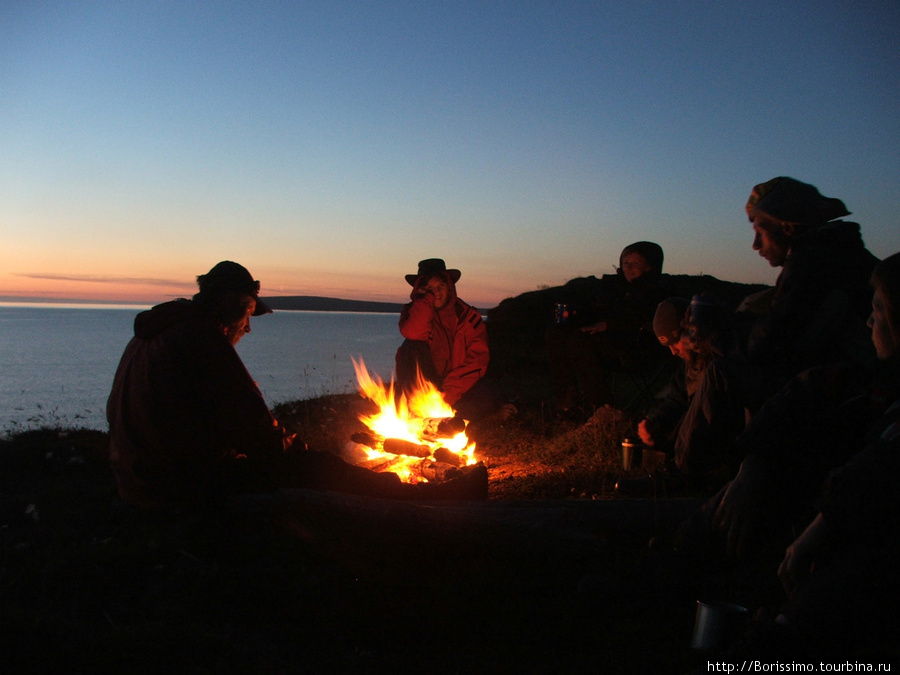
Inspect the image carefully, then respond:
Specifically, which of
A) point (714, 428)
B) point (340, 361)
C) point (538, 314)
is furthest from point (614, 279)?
point (538, 314)

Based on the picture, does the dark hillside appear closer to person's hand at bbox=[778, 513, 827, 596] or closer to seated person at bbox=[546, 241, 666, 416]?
seated person at bbox=[546, 241, 666, 416]

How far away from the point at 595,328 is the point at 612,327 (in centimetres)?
14

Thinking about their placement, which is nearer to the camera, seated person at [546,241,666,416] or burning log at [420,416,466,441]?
burning log at [420,416,466,441]

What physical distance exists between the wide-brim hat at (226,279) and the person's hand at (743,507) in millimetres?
2531

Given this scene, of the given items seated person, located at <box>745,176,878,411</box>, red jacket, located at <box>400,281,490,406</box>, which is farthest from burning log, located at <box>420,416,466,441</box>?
seated person, located at <box>745,176,878,411</box>

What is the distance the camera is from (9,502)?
3553 mm

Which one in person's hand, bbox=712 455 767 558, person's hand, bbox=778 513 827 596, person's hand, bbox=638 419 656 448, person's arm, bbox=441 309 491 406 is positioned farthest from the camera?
person's arm, bbox=441 309 491 406

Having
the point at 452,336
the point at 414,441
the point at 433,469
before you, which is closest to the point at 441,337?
the point at 452,336

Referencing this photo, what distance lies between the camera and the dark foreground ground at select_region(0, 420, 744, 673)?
1987 mm

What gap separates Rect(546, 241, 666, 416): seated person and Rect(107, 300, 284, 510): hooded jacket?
10.7 feet

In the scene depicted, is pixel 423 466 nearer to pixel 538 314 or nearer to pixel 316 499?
pixel 316 499

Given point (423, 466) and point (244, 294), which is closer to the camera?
point (244, 294)

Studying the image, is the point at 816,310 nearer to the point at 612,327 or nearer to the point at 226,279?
the point at 612,327

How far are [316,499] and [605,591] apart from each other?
4.35ft
